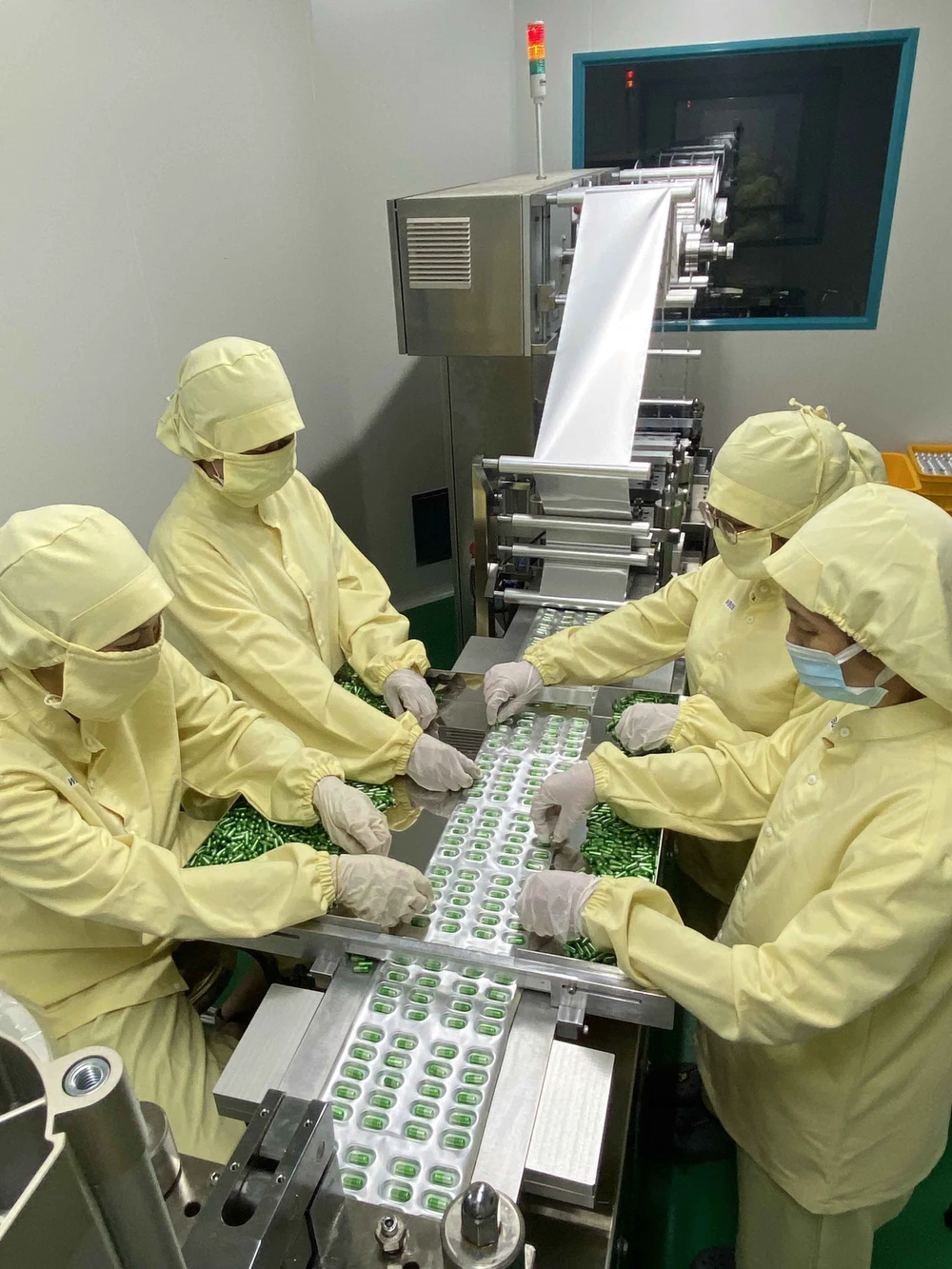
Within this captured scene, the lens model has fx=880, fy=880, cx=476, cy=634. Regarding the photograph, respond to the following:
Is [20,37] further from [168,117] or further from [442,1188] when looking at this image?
[442,1188]

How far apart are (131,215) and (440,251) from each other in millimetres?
832

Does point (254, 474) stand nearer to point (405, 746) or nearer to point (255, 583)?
point (255, 583)

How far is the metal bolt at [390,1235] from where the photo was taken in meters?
0.98

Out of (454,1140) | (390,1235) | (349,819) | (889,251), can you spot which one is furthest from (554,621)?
(889,251)

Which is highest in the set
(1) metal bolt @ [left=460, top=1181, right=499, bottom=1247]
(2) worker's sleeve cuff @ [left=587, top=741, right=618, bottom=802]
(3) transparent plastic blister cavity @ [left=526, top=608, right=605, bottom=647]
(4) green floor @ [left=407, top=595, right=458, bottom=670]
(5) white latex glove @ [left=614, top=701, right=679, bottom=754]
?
(1) metal bolt @ [left=460, top=1181, right=499, bottom=1247]

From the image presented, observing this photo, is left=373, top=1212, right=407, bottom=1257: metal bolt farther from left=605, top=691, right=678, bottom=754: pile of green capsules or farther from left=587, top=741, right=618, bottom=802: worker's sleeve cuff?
left=605, top=691, right=678, bottom=754: pile of green capsules

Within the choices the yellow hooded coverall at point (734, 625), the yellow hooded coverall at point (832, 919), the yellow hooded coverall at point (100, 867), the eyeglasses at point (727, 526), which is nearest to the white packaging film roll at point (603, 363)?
the yellow hooded coverall at point (734, 625)

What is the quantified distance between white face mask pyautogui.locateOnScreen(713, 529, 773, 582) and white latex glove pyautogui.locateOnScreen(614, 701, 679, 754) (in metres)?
0.31

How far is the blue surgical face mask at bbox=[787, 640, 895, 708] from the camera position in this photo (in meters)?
1.15

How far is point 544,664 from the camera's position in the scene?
1.99m

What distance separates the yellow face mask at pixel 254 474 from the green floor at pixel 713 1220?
1.74m

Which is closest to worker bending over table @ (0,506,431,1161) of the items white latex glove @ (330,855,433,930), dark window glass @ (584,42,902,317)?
white latex glove @ (330,855,433,930)

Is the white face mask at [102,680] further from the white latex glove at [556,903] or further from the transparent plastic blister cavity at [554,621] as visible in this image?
the transparent plastic blister cavity at [554,621]

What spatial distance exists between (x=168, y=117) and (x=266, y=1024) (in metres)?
2.44
